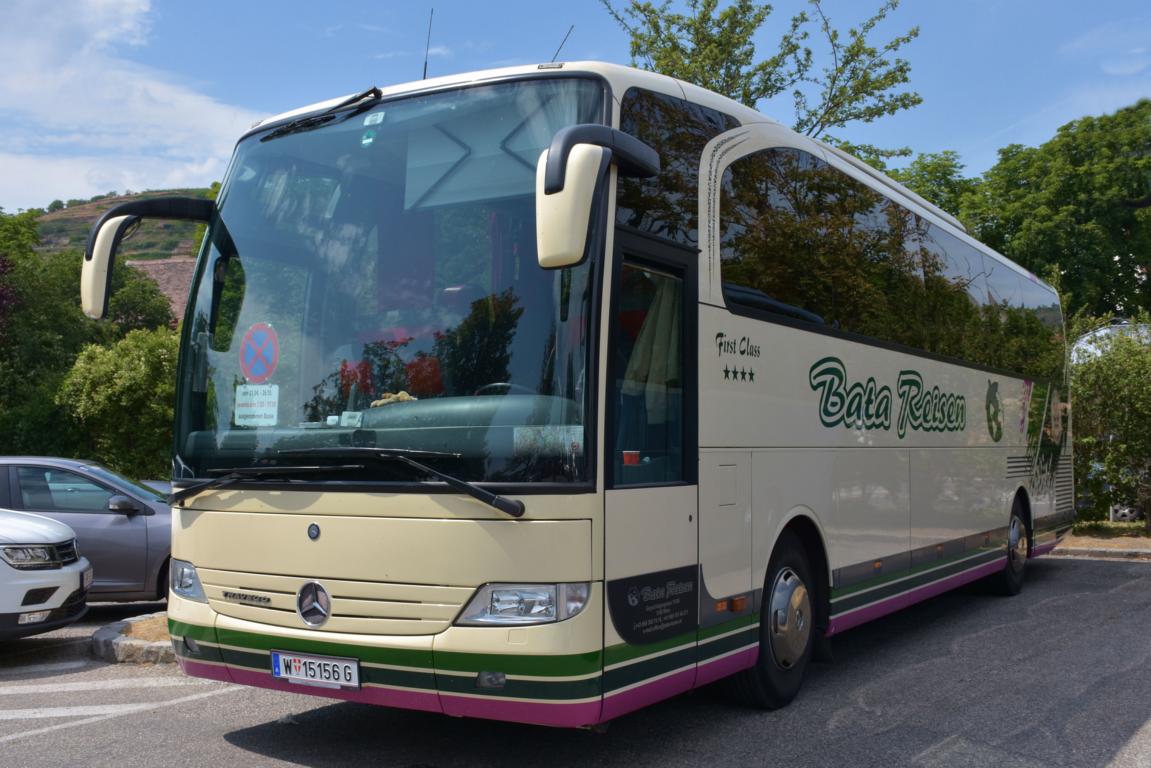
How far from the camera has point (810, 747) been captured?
19.7ft

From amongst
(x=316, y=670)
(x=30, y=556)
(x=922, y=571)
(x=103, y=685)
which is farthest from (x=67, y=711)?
(x=922, y=571)

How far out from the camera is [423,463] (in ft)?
16.5

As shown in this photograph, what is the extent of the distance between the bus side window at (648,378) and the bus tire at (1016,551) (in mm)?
7669

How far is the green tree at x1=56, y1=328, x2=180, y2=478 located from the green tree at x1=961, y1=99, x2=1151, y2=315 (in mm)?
28243

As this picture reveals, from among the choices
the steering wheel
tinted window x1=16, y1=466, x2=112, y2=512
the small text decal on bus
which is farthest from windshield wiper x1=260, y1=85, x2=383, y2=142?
tinted window x1=16, y1=466, x2=112, y2=512

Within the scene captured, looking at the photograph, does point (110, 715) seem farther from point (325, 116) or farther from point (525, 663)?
point (325, 116)

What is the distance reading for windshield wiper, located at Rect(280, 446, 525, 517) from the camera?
4.86m

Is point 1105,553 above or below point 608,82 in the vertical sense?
below

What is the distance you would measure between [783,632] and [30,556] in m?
5.96

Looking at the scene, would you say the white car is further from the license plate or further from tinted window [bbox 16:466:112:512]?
the license plate

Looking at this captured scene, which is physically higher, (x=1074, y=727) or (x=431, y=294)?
(x=431, y=294)

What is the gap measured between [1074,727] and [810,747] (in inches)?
68.1

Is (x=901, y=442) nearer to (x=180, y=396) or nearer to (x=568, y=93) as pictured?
(x=568, y=93)

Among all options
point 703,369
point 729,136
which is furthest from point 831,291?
point 703,369
